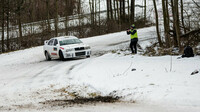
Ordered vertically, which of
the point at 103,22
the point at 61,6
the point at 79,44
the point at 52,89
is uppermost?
the point at 61,6

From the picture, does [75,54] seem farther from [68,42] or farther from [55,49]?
[55,49]

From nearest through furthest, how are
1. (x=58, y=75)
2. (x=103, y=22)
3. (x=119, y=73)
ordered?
(x=119, y=73)
(x=58, y=75)
(x=103, y=22)

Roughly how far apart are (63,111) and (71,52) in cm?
1145

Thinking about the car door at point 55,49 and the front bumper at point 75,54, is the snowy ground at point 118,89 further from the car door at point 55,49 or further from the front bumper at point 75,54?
the car door at point 55,49

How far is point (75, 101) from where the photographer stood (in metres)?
7.22

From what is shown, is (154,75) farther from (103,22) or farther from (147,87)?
(103,22)

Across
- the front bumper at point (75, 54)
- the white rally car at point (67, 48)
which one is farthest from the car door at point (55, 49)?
the front bumper at point (75, 54)

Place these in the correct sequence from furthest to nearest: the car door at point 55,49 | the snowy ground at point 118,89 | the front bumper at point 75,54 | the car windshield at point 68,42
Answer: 1. the car windshield at point 68,42
2. the car door at point 55,49
3. the front bumper at point 75,54
4. the snowy ground at point 118,89

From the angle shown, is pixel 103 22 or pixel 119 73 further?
pixel 103 22

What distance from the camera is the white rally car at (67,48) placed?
17.5 metres

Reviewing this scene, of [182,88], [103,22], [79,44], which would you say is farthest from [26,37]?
[182,88]

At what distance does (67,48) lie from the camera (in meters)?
17.5

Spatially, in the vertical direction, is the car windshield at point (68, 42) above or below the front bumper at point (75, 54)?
above

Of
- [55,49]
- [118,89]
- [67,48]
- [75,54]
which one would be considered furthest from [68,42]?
[118,89]
